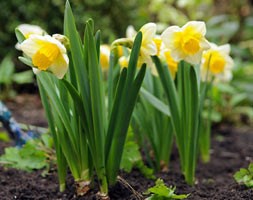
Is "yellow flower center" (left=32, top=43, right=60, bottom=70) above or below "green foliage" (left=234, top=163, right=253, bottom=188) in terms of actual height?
above

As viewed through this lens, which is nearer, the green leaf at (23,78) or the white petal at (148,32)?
the white petal at (148,32)

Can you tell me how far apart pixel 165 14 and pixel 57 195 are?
3.18 metres

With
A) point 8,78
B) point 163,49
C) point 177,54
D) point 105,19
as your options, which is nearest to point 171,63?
point 163,49

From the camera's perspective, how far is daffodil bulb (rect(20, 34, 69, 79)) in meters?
1.20

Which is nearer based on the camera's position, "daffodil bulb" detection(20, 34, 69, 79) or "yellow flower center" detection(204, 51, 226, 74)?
"daffodil bulb" detection(20, 34, 69, 79)

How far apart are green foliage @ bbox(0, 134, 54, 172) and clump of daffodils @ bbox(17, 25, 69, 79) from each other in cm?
48

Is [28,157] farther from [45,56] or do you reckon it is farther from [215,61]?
[215,61]

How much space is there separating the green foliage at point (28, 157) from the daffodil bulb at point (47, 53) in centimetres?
48

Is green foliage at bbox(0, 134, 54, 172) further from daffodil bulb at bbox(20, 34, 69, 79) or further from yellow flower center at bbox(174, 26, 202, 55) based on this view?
yellow flower center at bbox(174, 26, 202, 55)

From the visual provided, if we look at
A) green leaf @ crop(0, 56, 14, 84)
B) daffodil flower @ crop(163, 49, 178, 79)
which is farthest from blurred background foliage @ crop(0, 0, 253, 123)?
daffodil flower @ crop(163, 49, 178, 79)

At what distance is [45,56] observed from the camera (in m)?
1.20

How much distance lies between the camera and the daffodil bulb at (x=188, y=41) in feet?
4.45

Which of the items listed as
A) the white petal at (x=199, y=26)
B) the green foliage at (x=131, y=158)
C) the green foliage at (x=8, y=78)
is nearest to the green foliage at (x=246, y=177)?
the green foliage at (x=131, y=158)

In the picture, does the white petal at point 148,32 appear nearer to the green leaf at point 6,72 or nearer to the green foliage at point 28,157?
the green foliage at point 28,157
